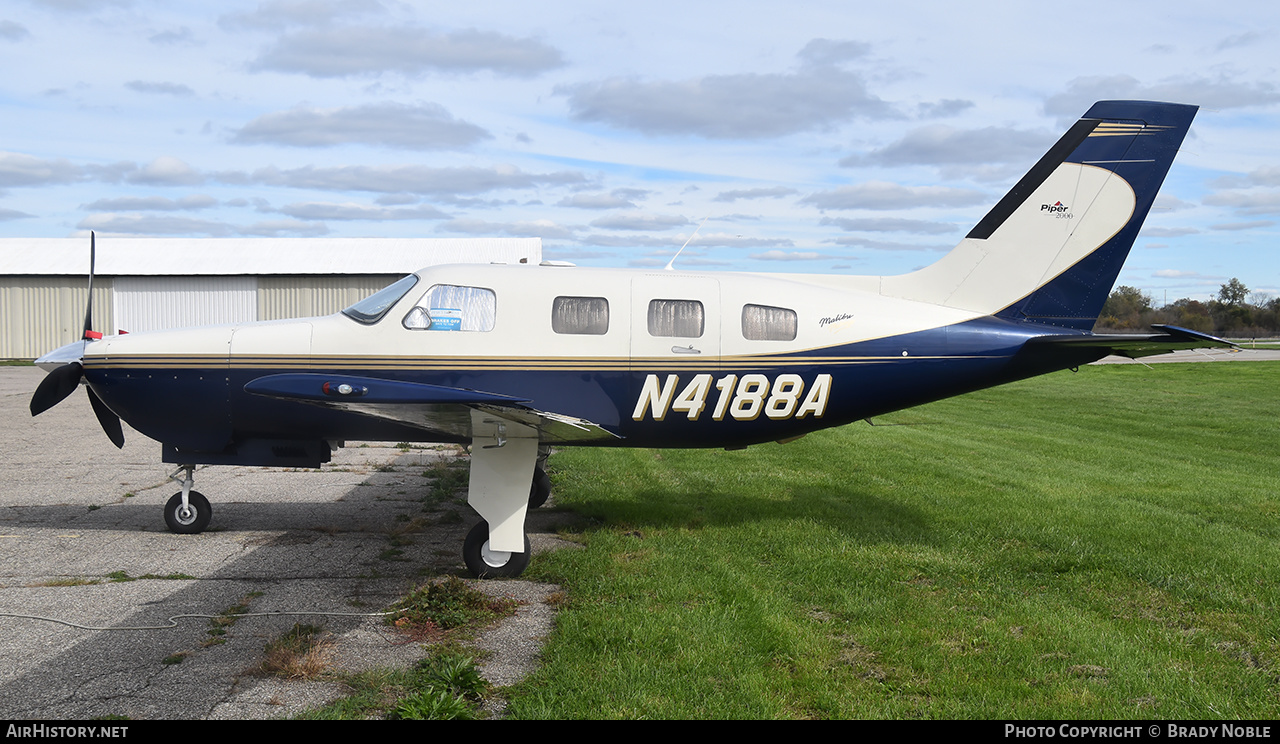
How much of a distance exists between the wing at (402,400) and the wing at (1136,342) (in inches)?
185

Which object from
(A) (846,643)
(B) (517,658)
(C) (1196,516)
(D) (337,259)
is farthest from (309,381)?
(D) (337,259)

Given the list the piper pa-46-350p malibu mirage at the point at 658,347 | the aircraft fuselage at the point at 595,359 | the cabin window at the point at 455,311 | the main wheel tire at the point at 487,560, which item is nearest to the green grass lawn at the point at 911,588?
the main wheel tire at the point at 487,560

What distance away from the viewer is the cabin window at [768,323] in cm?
780

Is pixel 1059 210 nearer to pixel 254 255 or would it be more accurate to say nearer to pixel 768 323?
pixel 768 323

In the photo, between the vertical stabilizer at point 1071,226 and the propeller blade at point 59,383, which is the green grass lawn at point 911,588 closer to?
the vertical stabilizer at point 1071,226

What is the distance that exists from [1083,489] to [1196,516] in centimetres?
158

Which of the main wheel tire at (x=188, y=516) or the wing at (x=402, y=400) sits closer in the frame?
the wing at (x=402, y=400)

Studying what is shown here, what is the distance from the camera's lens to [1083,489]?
1053cm

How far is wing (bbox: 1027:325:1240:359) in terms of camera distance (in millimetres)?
6891

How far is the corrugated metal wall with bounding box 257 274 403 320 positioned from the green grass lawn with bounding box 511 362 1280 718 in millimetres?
23512

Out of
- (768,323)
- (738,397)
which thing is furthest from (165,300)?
(768,323)

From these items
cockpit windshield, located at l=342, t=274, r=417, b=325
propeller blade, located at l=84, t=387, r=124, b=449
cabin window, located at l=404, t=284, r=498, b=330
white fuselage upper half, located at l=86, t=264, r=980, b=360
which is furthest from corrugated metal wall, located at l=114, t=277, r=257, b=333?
cabin window, located at l=404, t=284, r=498, b=330

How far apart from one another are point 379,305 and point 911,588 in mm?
5284

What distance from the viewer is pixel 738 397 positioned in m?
7.85
